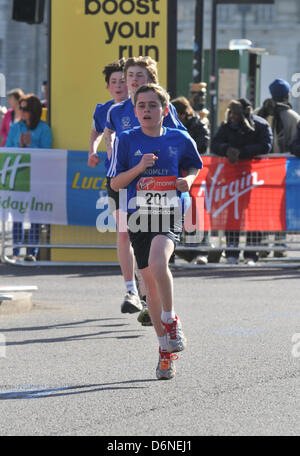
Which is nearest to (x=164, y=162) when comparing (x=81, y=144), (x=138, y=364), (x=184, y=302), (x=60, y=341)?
(x=138, y=364)

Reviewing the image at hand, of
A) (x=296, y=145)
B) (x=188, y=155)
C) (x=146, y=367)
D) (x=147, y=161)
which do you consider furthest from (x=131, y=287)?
(x=296, y=145)

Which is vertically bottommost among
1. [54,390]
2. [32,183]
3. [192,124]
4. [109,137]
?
[54,390]

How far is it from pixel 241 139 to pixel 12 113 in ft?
12.5

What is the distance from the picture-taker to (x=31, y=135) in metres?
14.3

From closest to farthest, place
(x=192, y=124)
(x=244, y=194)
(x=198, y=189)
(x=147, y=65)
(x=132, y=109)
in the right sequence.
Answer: (x=147, y=65) → (x=132, y=109) → (x=192, y=124) → (x=198, y=189) → (x=244, y=194)

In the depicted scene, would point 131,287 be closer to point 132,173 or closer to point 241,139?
point 132,173

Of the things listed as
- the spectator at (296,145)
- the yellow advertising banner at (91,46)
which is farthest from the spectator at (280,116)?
the yellow advertising banner at (91,46)

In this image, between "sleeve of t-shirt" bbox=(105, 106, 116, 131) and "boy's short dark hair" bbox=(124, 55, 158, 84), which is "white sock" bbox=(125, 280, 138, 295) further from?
"boy's short dark hair" bbox=(124, 55, 158, 84)

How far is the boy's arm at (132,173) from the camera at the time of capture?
6.88 meters

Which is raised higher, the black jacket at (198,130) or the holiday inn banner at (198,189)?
the black jacket at (198,130)

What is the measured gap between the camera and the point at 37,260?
14.5 meters

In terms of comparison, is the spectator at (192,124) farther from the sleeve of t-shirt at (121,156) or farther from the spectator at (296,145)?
the sleeve of t-shirt at (121,156)

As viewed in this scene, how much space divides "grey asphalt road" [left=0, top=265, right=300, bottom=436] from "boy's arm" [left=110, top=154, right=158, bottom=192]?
112cm

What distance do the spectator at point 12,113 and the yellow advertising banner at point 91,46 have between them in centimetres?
113
